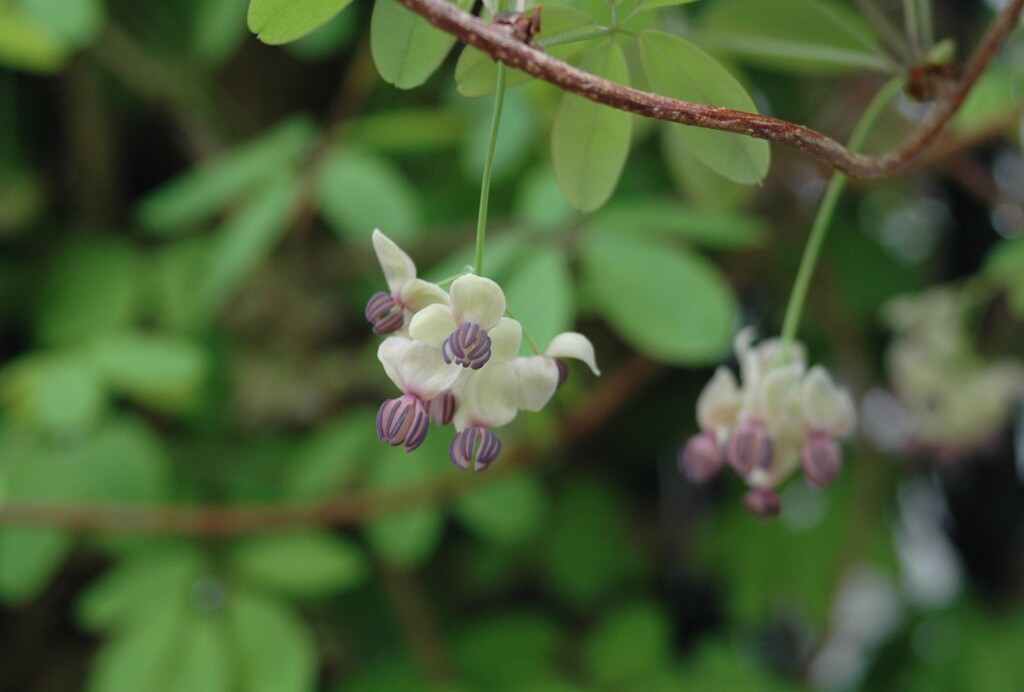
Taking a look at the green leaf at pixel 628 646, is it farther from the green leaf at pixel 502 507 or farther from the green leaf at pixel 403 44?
the green leaf at pixel 403 44

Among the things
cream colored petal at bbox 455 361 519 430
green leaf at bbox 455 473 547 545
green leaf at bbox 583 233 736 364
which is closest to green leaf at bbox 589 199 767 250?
green leaf at bbox 583 233 736 364

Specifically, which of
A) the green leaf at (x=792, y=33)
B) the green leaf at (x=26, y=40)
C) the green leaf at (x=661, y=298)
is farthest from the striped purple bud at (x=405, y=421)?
the green leaf at (x=26, y=40)

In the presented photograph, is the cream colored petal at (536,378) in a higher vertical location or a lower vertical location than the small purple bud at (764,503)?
higher

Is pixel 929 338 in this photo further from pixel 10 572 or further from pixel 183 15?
pixel 183 15

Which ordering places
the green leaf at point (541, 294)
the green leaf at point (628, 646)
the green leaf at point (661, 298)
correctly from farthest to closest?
the green leaf at point (628, 646) < the green leaf at point (661, 298) < the green leaf at point (541, 294)

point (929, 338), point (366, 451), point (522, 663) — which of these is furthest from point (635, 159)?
point (522, 663)

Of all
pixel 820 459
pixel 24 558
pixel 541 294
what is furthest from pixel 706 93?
pixel 24 558
